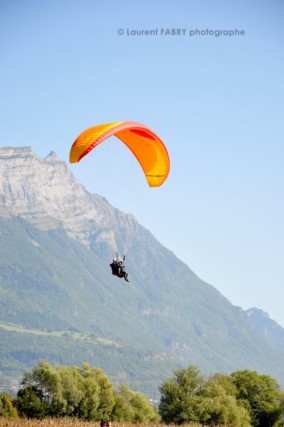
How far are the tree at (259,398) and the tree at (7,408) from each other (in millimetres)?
29431

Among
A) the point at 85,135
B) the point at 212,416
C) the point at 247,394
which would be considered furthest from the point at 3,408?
the point at 85,135

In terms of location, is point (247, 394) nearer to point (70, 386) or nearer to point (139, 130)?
point (70, 386)

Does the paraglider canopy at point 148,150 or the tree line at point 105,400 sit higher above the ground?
the paraglider canopy at point 148,150

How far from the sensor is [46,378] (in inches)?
3410

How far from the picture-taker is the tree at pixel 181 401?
8381 centimetres

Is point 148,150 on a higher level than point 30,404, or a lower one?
higher

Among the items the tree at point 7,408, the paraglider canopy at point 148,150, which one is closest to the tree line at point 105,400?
the tree at point 7,408

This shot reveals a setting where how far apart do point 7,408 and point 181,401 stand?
1620 cm

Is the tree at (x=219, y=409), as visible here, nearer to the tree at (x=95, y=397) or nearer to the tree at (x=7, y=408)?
the tree at (x=95, y=397)

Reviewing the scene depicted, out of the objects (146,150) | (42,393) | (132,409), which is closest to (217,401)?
(132,409)

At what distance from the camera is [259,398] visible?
10306 cm

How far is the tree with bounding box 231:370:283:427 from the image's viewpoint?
10156 cm

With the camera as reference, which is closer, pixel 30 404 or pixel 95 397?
pixel 30 404

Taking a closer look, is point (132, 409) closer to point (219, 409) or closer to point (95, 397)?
point (95, 397)
